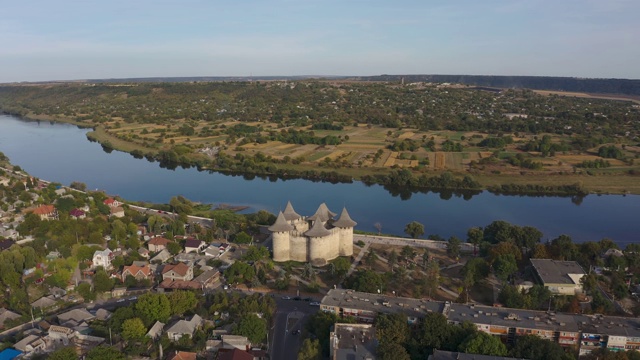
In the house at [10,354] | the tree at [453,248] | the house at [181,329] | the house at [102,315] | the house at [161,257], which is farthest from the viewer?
the tree at [453,248]

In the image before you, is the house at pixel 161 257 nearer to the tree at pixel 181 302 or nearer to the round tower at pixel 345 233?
the tree at pixel 181 302

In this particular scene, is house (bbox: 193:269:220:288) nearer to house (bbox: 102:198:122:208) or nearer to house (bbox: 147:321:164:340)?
house (bbox: 147:321:164:340)

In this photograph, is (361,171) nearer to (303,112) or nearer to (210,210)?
(210,210)

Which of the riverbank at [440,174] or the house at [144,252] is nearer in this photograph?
the house at [144,252]

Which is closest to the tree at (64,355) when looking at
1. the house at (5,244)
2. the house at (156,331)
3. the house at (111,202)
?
the house at (156,331)

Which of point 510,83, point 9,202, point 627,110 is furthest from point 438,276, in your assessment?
point 510,83

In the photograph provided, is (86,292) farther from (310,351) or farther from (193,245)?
(310,351)

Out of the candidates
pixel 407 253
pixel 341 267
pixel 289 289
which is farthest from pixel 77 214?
pixel 407 253
